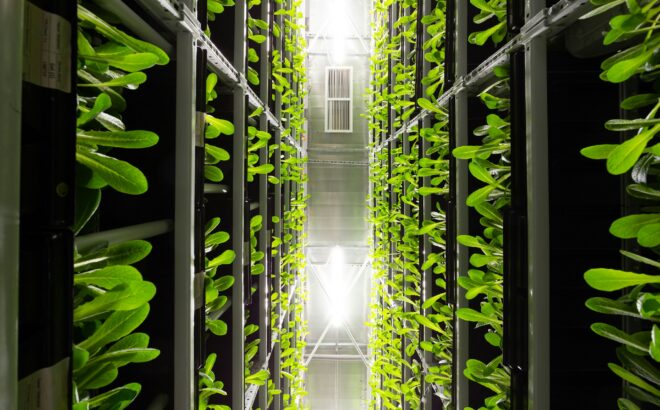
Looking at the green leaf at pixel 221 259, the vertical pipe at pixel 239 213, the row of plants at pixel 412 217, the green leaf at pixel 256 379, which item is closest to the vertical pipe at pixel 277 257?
the row of plants at pixel 412 217

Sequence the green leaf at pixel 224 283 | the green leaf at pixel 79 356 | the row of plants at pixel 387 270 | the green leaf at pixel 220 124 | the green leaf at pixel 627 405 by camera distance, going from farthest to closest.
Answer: the row of plants at pixel 387 270 → the green leaf at pixel 224 283 → the green leaf at pixel 220 124 → the green leaf at pixel 627 405 → the green leaf at pixel 79 356

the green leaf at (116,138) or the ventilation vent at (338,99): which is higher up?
the ventilation vent at (338,99)

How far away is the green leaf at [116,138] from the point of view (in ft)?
2.53

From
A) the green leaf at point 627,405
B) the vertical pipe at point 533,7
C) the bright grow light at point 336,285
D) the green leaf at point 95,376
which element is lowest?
the bright grow light at point 336,285

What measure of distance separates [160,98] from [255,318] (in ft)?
6.46

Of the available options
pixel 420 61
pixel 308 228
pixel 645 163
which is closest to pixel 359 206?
pixel 308 228

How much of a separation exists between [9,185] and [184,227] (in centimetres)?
79

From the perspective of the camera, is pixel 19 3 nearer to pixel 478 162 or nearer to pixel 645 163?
pixel 645 163

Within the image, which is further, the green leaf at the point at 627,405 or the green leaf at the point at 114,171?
the green leaf at the point at 627,405

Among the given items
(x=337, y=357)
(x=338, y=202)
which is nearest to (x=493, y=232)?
(x=338, y=202)

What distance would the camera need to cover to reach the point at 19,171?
537mm

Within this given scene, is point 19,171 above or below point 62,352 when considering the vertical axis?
above

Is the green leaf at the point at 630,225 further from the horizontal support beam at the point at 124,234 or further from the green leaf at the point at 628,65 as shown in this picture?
the horizontal support beam at the point at 124,234

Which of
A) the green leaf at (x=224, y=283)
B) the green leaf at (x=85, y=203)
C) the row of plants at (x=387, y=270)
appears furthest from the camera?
the row of plants at (x=387, y=270)
